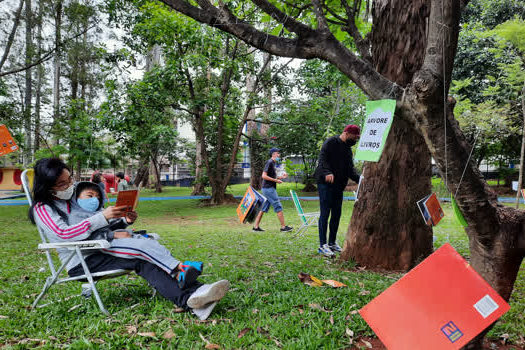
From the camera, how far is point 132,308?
2867 millimetres

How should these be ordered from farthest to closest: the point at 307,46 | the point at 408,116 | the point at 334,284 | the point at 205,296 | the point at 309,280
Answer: the point at 309,280, the point at 334,284, the point at 307,46, the point at 205,296, the point at 408,116

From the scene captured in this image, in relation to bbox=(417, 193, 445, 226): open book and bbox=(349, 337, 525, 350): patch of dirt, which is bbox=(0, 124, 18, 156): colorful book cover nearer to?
bbox=(349, 337, 525, 350): patch of dirt

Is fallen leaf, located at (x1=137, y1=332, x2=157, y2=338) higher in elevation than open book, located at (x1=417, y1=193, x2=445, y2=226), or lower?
lower

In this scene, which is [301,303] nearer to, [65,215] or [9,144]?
[65,215]

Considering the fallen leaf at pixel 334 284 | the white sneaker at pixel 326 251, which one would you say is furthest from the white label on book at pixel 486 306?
the white sneaker at pixel 326 251

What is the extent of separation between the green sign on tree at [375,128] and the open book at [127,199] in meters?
1.69

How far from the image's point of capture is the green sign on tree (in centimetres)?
211

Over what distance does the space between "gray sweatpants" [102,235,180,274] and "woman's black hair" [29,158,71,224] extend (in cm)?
54

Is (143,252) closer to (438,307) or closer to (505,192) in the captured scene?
(438,307)

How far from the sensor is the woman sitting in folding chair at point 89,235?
264 cm

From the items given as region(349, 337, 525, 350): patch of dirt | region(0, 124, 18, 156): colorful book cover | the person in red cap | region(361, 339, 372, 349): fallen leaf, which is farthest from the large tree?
region(0, 124, 18, 156): colorful book cover

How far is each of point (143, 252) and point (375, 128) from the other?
6.35ft

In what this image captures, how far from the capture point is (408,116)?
7.11ft

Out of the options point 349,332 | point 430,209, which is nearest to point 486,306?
point 349,332
